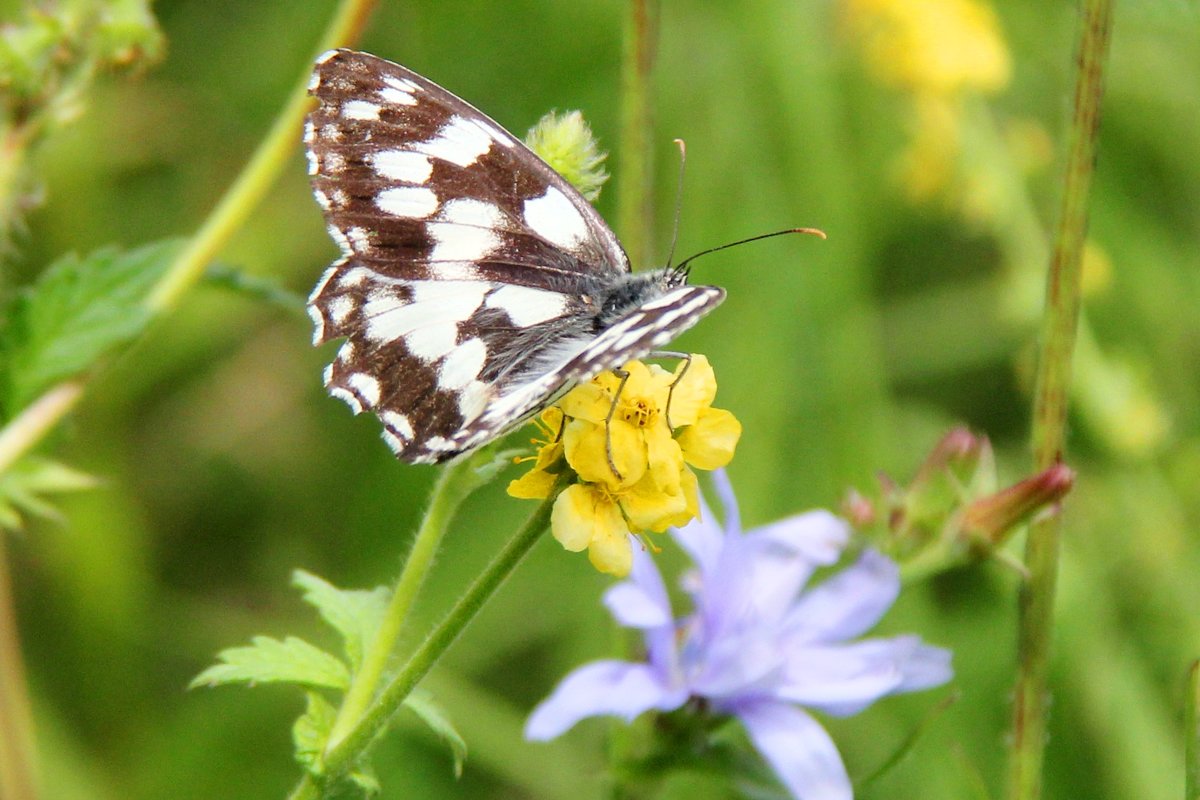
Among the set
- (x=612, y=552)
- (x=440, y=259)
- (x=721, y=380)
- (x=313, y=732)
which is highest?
(x=440, y=259)

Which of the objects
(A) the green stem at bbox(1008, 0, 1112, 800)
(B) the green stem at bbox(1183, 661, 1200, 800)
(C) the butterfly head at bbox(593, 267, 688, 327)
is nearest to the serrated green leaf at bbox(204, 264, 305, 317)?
(C) the butterfly head at bbox(593, 267, 688, 327)

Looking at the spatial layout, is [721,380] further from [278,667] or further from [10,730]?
[278,667]

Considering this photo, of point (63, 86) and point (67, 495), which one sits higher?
point (63, 86)

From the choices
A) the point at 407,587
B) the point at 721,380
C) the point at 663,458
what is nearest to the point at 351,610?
the point at 407,587

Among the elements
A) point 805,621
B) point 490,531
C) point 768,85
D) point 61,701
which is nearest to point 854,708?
point 805,621

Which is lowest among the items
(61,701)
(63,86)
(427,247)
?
(61,701)

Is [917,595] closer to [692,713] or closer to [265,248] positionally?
[692,713]
